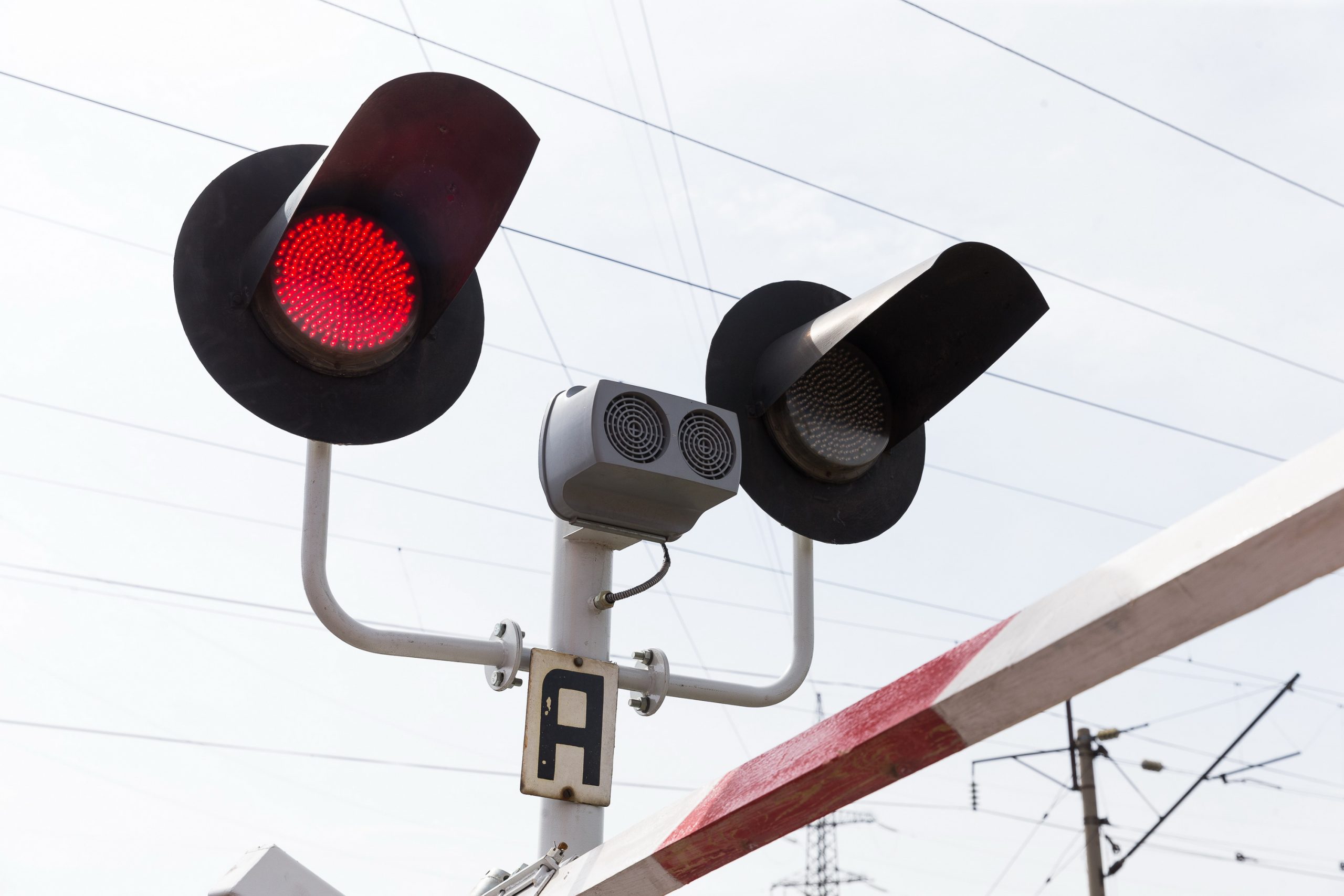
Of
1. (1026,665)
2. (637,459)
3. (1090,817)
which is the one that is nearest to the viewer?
(1026,665)

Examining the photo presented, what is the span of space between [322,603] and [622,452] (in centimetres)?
55

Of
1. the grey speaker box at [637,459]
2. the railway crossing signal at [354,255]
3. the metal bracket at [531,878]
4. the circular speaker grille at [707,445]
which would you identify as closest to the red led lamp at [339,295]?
the railway crossing signal at [354,255]

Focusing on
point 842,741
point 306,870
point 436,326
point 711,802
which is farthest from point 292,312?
point 842,741

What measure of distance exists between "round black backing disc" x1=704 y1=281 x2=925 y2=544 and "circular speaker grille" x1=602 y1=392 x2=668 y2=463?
211mm

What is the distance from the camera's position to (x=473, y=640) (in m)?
2.42

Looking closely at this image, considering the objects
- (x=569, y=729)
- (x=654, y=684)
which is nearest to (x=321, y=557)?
(x=569, y=729)

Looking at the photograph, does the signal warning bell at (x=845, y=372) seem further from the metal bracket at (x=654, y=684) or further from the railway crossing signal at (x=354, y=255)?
the railway crossing signal at (x=354, y=255)

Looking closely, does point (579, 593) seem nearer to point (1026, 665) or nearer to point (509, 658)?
point (509, 658)

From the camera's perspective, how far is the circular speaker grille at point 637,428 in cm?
229

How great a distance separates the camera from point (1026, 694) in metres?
1.16

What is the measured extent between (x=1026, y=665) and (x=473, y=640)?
57.7 inches

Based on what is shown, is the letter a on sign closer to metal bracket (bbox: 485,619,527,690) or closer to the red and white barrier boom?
metal bracket (bbox: 485,619,527,690)

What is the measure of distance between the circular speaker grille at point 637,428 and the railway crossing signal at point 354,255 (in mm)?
295

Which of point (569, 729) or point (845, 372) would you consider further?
point (845, 372)
